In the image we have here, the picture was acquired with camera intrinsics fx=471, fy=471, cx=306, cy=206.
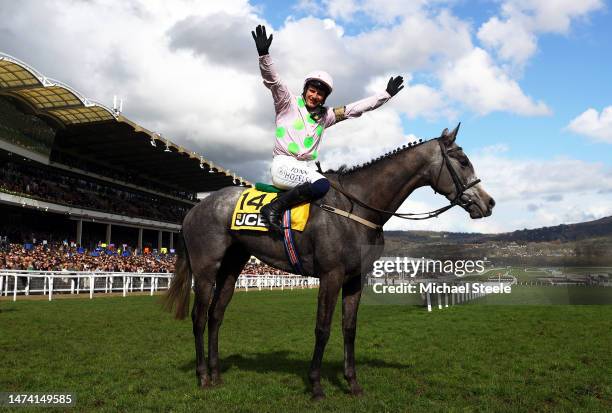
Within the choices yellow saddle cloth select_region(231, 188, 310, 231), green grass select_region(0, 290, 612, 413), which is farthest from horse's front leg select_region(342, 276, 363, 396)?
yellow saddle cloth select_region(231, 188, 310, 231)

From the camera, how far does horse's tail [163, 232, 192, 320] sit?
5.74m

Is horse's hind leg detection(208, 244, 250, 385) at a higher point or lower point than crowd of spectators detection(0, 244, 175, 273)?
lower

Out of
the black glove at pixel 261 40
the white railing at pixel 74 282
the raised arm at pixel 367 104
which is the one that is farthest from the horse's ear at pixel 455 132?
the white railing at pixel 74 282

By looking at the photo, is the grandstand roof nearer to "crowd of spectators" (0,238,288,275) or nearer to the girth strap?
"crowd of spectators" (0,238,288,275)

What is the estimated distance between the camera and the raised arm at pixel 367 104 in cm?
520

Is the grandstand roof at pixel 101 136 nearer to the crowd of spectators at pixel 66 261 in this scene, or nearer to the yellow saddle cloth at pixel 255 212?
the crowd of spectators at pixel 66 261

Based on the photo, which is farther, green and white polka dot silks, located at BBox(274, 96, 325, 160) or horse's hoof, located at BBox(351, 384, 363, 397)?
green and white polka dot silks, located at BBox(274, 96, 325, 160)

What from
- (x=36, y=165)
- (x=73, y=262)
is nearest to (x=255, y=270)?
(x=73, y=262)

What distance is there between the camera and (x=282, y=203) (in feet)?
15.8

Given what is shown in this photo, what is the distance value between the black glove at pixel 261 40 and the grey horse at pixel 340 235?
1.54 metres

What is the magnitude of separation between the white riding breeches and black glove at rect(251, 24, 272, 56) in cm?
108

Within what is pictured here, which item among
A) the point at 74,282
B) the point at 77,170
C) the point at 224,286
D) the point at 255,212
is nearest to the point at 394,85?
the point at 255,212

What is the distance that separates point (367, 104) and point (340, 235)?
5.09 ft

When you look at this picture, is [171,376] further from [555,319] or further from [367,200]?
[555,319]
